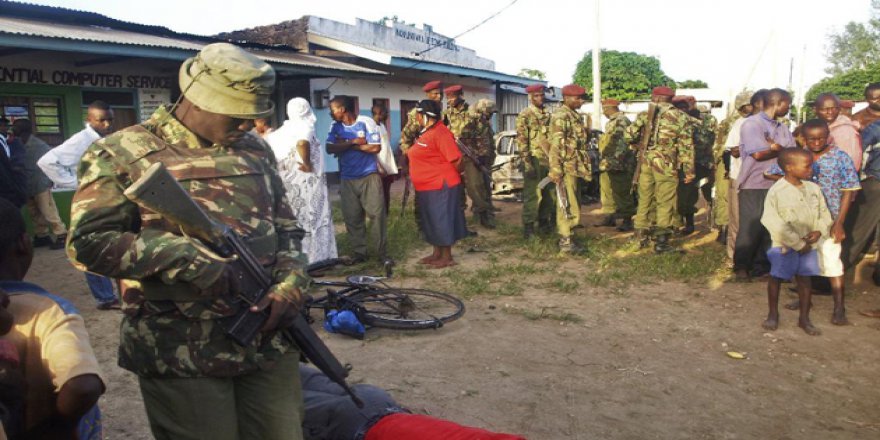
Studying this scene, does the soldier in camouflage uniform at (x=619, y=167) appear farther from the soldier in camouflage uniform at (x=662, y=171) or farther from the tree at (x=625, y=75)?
the tree at (x=625, y=75)

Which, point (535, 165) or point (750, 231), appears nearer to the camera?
point (750, 231)

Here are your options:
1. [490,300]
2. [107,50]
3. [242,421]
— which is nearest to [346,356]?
[490,300]

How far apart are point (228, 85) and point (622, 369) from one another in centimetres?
317

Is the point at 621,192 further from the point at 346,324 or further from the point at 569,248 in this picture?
the point at 346,324

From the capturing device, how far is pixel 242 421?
2.09 meters

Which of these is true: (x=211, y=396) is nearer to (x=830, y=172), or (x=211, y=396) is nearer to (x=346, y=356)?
(x=346, y=356)

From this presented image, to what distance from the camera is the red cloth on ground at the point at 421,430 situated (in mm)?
2002

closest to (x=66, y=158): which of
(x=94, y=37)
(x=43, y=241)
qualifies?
(x=43, y=241)

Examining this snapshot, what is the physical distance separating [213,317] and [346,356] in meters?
2.49

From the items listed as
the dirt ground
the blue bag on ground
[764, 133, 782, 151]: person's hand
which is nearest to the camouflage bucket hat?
the dirt ground

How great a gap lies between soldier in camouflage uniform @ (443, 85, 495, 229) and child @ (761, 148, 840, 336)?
184 inches

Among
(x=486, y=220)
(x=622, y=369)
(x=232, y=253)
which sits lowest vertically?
(x=622, y=369)

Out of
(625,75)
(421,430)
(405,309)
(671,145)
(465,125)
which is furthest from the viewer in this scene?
(625,75)

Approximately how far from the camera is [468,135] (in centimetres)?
897
